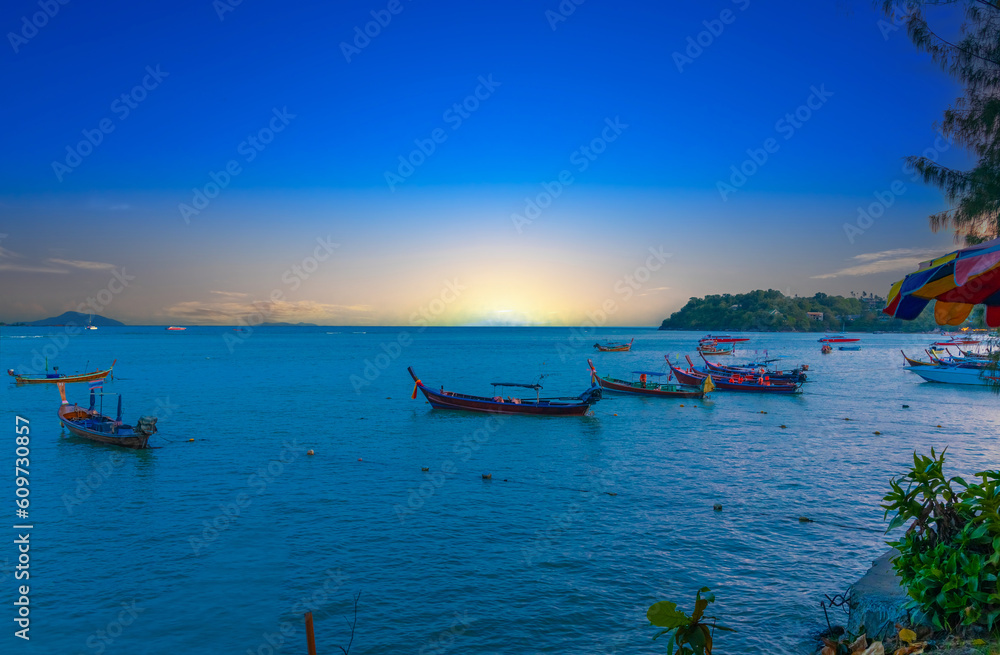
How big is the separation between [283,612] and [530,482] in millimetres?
10357

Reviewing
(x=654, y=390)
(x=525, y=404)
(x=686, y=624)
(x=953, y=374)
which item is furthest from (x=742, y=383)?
A: (x=686, y=624)

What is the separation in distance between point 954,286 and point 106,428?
97.7 ft

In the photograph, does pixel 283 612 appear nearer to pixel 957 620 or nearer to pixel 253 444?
pixel 957 620

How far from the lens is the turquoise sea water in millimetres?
10242

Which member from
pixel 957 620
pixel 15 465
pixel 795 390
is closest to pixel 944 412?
pixel 795 390

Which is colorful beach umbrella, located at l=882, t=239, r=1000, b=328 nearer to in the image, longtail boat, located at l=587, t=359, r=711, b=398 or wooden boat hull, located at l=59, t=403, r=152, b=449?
wooden boat hull, located at l=59, t=403, r=152, b=449

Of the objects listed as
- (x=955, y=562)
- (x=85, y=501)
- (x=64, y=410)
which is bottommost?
(x=955, y=562)

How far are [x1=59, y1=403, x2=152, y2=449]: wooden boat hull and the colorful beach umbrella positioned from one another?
26.8 meters

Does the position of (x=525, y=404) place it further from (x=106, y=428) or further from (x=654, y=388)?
(x=106, y=428)

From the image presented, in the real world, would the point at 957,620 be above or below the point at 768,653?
above

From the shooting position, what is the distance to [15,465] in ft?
71.3

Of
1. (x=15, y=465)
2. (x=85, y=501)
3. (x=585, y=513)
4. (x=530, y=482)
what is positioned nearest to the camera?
(x=585, y=513)

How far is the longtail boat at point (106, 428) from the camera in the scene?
78.7ft

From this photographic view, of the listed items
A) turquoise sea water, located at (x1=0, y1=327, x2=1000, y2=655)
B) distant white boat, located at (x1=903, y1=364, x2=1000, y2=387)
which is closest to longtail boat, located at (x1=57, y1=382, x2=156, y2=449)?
turquoise sea water, located at (x1=0, y1=327, x2=1000, y2=655)
